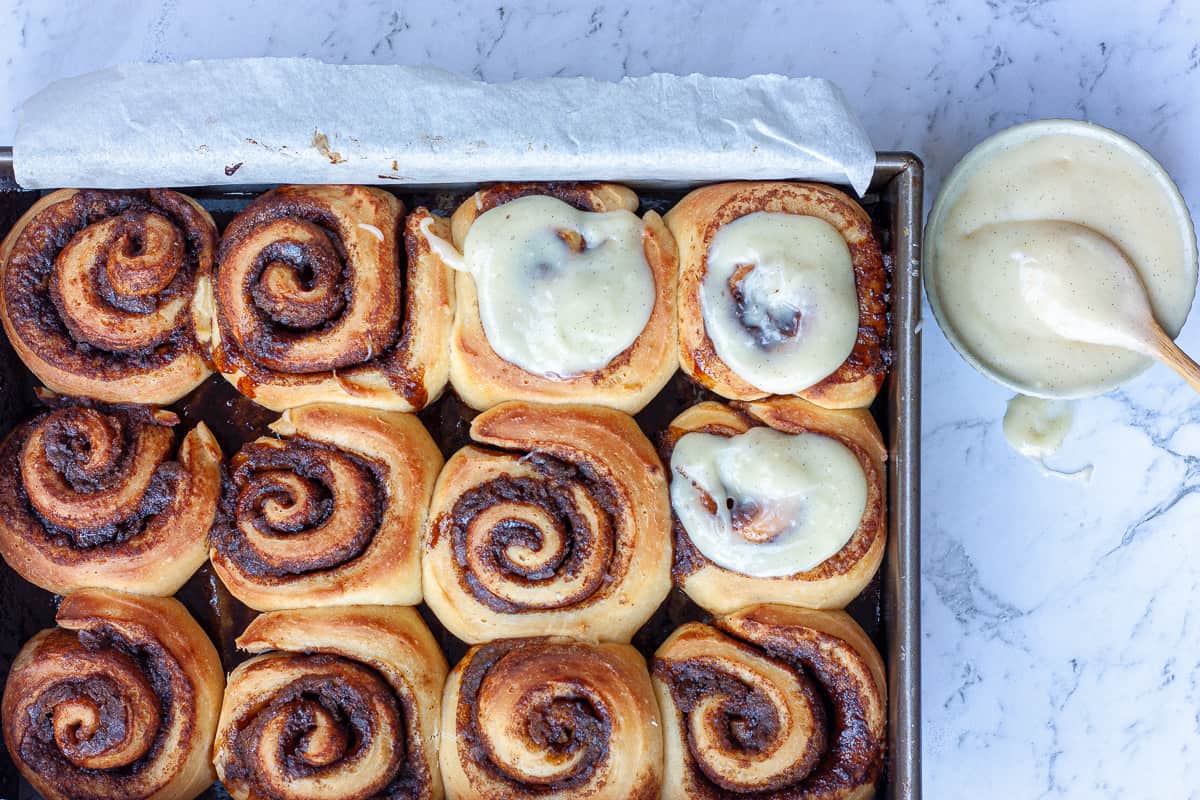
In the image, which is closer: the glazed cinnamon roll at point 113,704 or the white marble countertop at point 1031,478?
the glazed cinnamon roll at point 113,704

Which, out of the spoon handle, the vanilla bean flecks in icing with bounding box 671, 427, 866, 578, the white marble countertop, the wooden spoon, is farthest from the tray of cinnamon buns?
the spoon handle

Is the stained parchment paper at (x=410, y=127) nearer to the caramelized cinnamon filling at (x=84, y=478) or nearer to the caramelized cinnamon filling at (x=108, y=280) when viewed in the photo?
the caramelized cinnamon filling at (x=108, y=280)

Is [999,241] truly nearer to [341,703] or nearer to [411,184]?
[411,184]

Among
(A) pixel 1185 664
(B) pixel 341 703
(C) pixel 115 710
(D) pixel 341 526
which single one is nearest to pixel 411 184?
(D) pixel 341 526

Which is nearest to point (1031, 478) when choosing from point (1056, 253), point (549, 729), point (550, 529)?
point (1056, 253)

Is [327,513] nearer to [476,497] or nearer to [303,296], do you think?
[476,497]

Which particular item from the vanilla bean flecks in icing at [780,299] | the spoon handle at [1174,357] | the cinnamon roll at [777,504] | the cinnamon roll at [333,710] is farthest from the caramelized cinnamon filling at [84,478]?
the spoon handle at [1174,357]
